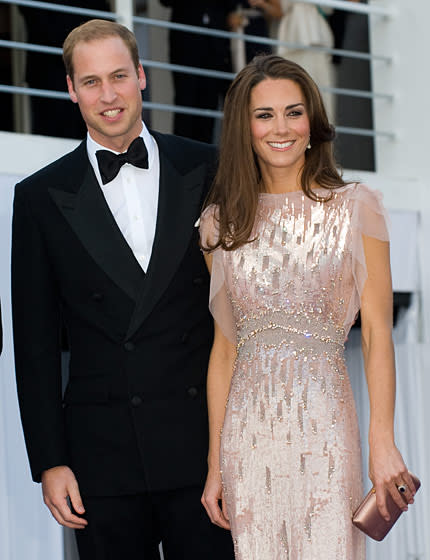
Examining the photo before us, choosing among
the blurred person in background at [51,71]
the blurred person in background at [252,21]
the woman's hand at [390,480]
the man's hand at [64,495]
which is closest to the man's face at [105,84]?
the man's hand at [64,495]

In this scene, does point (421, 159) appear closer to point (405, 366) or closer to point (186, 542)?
point (405, 366)

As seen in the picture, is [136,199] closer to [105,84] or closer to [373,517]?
[105,84]

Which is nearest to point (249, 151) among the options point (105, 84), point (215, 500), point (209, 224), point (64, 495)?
point (209, 224)

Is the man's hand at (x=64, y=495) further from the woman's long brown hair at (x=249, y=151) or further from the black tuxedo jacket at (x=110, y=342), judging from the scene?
the woman's long brown hair at (x=249, y=151)

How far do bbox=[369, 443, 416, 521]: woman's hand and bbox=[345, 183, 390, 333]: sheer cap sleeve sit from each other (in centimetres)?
34

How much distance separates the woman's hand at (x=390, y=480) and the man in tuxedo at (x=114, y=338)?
496mm

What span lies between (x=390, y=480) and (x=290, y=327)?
16.2 inches

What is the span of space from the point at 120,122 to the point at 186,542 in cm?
105

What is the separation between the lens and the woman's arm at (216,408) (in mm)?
2355

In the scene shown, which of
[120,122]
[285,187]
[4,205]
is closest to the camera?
[285,187]

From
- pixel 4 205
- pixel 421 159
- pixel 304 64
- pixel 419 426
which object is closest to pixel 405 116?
pixel 421 159

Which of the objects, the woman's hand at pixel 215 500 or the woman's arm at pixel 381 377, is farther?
the woman's hand at pixel 215 500

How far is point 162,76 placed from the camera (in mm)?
7168

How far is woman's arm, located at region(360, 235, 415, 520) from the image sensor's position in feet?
6.97
